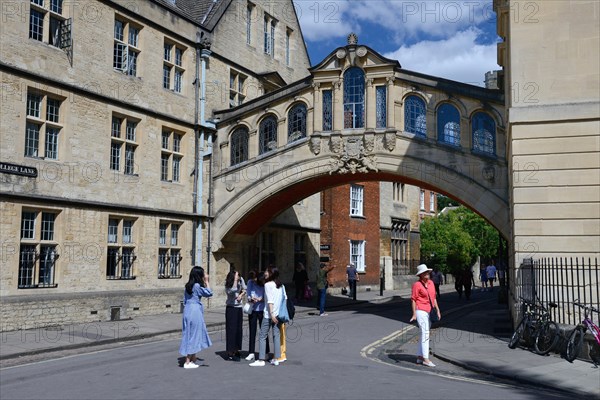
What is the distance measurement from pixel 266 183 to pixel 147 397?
15.0 metres

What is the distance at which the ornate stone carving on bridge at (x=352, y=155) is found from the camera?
21.5 metres

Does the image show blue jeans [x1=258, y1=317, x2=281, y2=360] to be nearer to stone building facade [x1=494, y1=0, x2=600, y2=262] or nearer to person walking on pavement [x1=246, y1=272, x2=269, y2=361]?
person walking on pavement [x1=246, y1=272, x2=269, y2=361]

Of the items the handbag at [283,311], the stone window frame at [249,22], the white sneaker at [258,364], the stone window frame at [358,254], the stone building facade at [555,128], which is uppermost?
the stone window frame at [249,22]

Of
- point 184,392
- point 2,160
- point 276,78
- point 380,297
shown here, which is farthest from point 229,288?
point 380,297

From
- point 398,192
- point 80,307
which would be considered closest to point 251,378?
point 80,307

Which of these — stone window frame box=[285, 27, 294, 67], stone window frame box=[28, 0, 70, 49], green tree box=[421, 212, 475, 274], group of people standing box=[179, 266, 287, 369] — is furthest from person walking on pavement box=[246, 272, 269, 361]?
green tree box=[421, 212, 475, 274]

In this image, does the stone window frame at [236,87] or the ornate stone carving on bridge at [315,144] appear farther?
the stone window frame at [236,87]

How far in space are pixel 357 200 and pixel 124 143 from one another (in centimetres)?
2051

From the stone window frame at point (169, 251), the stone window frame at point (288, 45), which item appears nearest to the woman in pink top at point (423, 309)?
the stone window frame at point (169, 251)

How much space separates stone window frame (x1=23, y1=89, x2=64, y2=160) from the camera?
16828mm

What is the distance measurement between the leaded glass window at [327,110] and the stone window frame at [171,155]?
5086 millimetres

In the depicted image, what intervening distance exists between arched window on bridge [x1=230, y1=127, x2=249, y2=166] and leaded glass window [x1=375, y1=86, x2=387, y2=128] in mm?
5156

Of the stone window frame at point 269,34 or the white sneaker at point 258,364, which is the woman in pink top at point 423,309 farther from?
the stone window frame at point 269,34

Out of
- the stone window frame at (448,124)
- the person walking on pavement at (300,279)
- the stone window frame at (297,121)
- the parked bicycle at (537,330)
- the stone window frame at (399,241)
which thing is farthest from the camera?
the stone window frame at (399,241)
